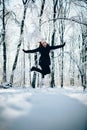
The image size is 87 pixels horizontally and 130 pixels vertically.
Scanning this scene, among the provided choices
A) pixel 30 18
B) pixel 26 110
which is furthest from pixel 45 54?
pixel 30 18

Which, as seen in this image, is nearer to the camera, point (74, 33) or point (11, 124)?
point (11, 124)

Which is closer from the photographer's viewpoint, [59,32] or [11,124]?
[11,124]

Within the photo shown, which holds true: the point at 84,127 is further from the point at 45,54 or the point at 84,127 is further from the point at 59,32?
the point at 59,32

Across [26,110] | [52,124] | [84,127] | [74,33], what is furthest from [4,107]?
[74,33]

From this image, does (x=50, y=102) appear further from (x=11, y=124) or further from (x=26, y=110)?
(x=11, y=124)

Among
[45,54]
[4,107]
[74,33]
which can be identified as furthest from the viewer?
[74,33]

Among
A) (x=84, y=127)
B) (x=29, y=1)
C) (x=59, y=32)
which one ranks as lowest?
(x=84, y=127)

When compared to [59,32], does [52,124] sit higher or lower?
lower

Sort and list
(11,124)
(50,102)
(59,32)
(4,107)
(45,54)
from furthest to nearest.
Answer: (59,32), (45,54), (50,102), (4,107), (11,124)

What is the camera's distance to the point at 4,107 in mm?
4211

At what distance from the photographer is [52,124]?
3.38 meters

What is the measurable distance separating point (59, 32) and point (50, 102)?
2368 cm

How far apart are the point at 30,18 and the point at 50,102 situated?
17.5m

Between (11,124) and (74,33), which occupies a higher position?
(74,33)
